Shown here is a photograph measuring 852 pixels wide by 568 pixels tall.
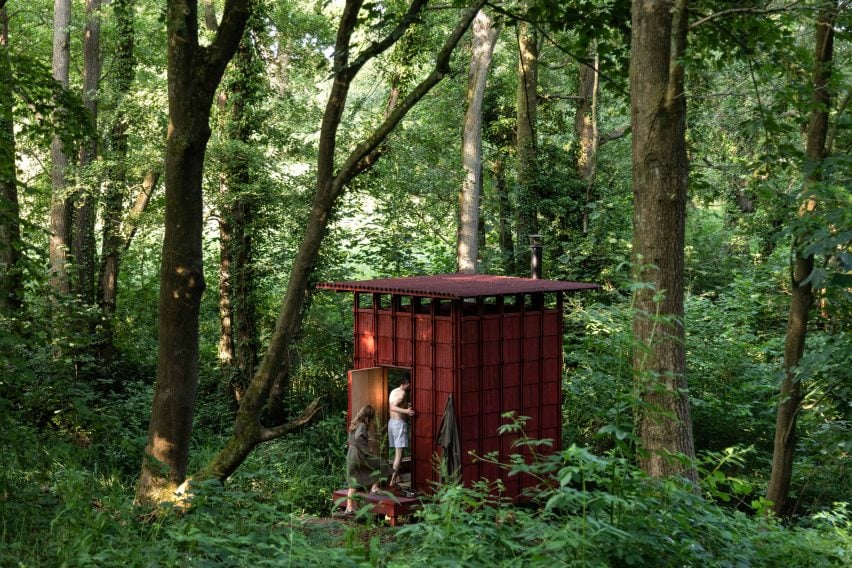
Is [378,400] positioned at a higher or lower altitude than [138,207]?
lower

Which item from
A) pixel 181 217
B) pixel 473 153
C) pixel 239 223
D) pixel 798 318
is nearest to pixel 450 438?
pixel 798 318

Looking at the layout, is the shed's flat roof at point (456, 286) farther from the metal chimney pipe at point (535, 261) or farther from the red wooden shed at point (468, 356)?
the metal chimney pipe at point (535, 261)

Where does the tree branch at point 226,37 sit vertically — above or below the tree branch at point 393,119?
above

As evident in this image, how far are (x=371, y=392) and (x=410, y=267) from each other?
6580 mm

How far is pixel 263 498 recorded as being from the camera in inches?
353

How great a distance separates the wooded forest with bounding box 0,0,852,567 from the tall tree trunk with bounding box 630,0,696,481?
3cm

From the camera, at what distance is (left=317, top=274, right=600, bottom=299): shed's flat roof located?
10312 millimetres

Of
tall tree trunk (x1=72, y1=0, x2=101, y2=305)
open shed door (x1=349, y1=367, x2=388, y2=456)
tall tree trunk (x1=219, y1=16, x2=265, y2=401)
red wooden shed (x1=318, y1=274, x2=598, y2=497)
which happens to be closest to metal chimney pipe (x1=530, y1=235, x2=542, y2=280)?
red wooden shed (x1=318, y1=274, x2=598, y2=497)

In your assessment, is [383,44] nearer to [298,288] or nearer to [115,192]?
[298,288]

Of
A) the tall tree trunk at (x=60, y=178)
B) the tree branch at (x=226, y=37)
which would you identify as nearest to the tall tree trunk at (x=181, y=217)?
the tree branch at (x=226, y=37)

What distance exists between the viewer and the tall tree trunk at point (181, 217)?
→ 7844 millimetres

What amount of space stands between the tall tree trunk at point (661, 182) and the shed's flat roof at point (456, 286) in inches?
110

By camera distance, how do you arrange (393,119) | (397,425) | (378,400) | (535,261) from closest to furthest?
(393,119) → (397,425) → (378,400) → (535,261)

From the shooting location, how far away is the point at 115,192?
17141mm
